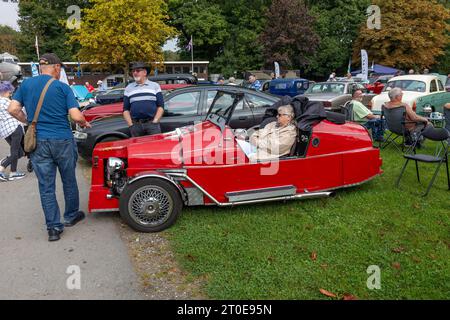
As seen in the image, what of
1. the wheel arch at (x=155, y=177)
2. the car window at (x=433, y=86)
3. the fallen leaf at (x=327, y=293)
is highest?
the car window at (x=433, y=86)

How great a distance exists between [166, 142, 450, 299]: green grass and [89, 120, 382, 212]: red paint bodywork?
1.27 feet

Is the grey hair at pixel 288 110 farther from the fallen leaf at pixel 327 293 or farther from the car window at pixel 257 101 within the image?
the fallen leaf at pixel 327 293

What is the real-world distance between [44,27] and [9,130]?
4454 cm

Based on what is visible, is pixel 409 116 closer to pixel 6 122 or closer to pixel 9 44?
pixel 6 122

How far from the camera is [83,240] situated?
4.39 meters

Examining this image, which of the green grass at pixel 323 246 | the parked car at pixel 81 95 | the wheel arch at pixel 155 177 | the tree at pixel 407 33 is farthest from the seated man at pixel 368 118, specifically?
the tree at pixel 407 33

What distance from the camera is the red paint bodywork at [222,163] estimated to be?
460cm

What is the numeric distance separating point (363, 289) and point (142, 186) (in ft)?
8.45

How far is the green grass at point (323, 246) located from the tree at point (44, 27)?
4462 cm

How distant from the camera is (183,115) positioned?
7.20 meters

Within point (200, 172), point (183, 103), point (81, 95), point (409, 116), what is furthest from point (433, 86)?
point (81, 95)

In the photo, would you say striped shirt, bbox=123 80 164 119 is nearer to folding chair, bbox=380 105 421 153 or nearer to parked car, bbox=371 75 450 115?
folding chair, bbox=380 105 421 153

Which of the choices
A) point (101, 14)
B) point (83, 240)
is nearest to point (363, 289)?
point (83, 240)

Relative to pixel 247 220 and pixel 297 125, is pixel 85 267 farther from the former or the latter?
pixel 297 125
